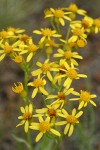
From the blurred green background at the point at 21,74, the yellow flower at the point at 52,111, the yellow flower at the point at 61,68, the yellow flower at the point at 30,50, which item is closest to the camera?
the yellow flower at the point at 52,111

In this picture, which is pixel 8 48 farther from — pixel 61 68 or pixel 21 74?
pixel 21 74

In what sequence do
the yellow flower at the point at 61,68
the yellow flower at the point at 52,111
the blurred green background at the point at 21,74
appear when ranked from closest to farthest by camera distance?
the yellow flower at the point at 52,111
the yellow flower at the point at 61,68
the blurred green background at the point at 21,74

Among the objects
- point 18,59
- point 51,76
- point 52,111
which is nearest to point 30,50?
point 18,59

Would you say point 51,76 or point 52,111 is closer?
point 52,111

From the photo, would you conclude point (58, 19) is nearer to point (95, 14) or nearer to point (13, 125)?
point (13, 125)

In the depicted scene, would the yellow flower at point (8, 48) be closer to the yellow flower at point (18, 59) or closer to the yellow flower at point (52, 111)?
the yellow flower at point (18, 59)

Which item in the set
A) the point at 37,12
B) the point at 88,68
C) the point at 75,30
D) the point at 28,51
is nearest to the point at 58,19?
the point at 75,30

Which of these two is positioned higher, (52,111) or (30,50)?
(30,50)

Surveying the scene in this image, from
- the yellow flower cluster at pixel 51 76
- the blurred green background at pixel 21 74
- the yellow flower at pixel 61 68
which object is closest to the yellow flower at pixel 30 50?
the yellow flower cluster at pixel 51 76
